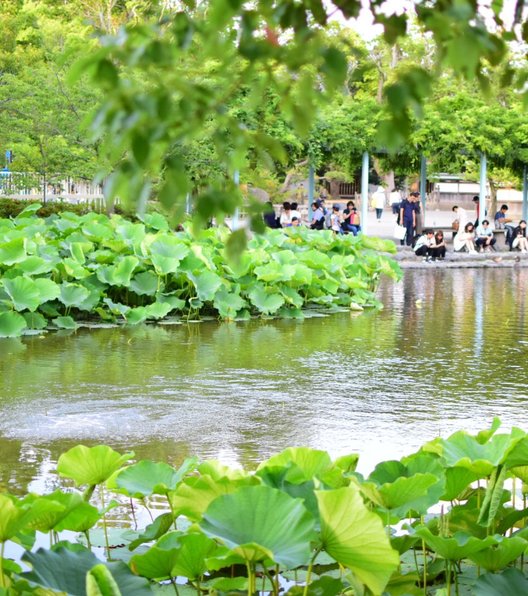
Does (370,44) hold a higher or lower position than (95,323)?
higher

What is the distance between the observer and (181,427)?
6.30 m

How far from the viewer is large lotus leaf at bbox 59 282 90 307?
34.5ft

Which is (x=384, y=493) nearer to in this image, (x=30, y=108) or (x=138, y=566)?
(x=138, y=566)

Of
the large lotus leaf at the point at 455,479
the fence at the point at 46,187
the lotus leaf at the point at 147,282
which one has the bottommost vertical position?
the large lotus leaf at the point at 455,479

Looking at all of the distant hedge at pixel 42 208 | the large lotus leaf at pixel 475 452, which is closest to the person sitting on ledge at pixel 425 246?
the distant hedge at pixel 42 208

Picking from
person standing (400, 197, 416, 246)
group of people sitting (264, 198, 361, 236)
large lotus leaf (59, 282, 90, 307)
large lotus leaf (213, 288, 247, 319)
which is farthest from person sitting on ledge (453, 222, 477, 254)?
large lotus leaf (59, 282, 90, 307)

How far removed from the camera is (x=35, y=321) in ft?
33.6

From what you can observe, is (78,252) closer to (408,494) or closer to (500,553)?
(408,494)

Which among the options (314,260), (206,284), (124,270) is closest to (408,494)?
(124,270)

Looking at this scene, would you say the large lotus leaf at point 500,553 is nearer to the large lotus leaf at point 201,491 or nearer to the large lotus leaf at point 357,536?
the large lotus leaf at point 357,536

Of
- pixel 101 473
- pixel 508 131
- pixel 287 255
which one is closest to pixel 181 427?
pixel 101 473

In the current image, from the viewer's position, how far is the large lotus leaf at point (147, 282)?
1123cm

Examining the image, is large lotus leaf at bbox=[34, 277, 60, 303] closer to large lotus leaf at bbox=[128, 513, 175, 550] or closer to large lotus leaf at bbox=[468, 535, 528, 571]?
large lotus leaf at bbox=[128, 513, 175, 550]

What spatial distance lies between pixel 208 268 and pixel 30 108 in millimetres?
9422
